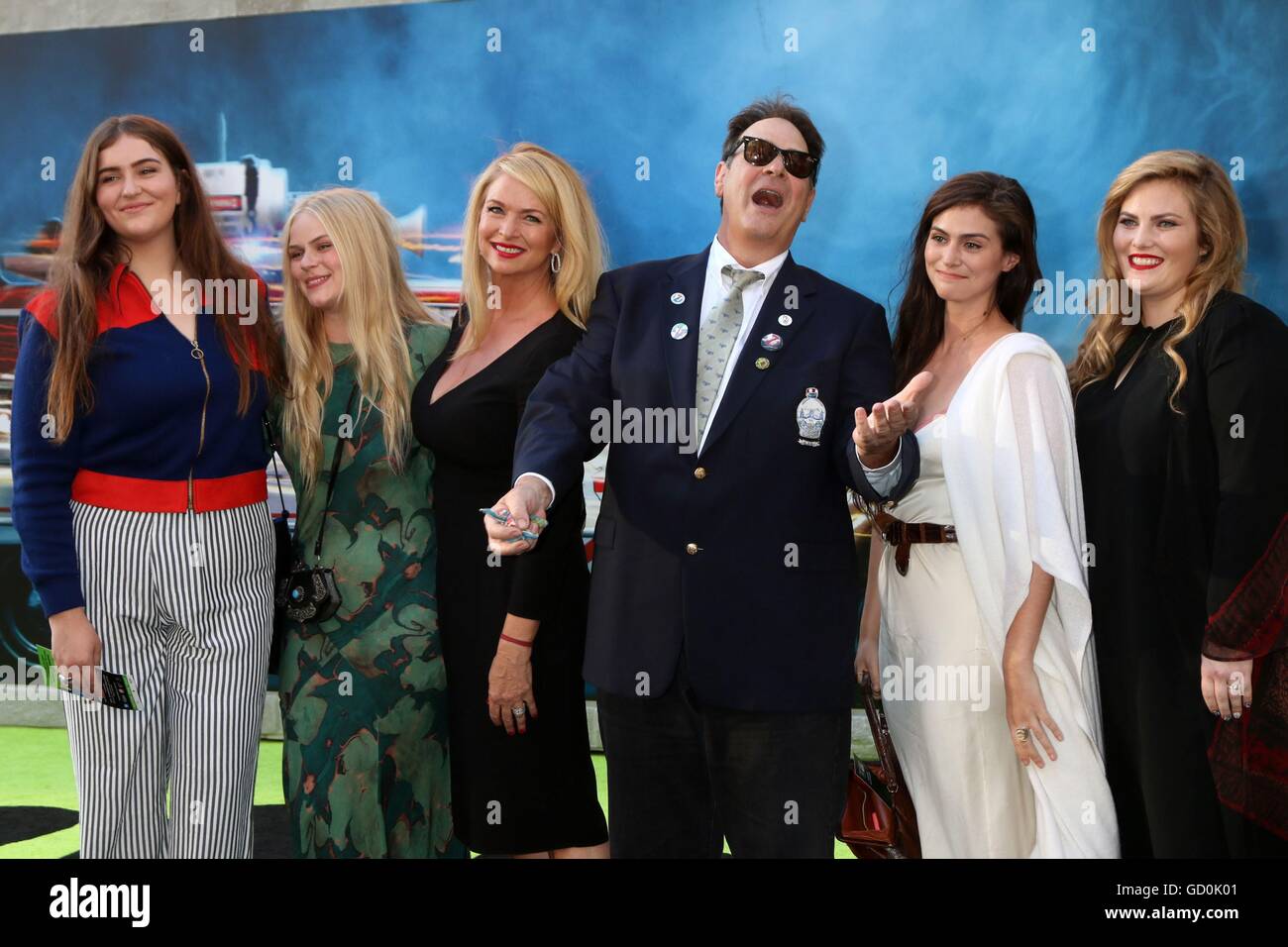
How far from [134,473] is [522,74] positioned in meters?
3.38

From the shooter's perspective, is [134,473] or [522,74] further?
[522,74]

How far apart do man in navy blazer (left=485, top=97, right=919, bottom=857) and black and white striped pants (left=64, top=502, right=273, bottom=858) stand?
0.82m

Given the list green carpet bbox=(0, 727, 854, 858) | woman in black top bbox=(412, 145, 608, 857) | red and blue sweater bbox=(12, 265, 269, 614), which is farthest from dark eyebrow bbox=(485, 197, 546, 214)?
green carpet bbox=(0, 727, 854, 858)

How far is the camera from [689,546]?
8.40 ft

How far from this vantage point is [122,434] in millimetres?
2785

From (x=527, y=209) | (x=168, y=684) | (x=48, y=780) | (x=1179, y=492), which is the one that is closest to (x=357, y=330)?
(x=527, y=209)

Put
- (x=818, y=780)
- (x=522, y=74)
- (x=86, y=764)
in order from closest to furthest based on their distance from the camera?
1. (x=818, y=780)
2. (x=86, y=764)
3. (x=522, y=74)

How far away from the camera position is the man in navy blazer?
2531 millimetres

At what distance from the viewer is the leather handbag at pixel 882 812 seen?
9.80 ft

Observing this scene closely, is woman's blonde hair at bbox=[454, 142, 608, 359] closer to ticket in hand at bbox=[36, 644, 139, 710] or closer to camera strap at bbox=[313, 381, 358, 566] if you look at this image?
camera strap at bbox=[313, 381, 358, 566]

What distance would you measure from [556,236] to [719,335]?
25.7 inches

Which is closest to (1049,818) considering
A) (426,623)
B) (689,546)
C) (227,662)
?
(689,546)

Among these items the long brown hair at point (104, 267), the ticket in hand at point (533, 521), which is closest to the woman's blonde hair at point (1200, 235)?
the ticket in hand at point (533, 521)

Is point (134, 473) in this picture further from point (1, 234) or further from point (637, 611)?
point (1, 234)
